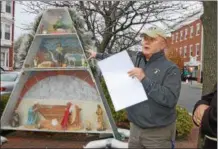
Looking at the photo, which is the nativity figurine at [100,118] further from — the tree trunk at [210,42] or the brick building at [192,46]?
the brick building at [192,46]

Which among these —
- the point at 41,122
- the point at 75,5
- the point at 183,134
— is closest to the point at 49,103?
the point at 41,122

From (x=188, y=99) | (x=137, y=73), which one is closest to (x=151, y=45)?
(x=137, y=73)

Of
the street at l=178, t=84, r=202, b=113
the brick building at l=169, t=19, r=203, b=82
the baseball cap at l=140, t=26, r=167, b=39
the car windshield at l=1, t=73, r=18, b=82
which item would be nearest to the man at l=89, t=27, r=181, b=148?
the baseball cap at l=140, t=26, r=167, b=39

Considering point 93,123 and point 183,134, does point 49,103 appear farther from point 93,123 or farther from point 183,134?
point 183,134

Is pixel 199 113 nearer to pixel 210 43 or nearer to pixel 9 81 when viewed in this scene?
A: pixel 210 43

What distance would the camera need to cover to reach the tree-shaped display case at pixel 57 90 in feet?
19.3

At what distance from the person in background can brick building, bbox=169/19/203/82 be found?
149ft

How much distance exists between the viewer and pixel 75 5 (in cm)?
989

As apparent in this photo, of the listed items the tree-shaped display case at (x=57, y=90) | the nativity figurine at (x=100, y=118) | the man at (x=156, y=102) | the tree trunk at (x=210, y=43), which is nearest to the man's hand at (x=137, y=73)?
the man at (x=156, y=102)

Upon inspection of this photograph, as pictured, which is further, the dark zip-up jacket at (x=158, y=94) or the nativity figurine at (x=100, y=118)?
the nativity figurine at (x=100, y=118)

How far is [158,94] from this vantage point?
254 centimetres

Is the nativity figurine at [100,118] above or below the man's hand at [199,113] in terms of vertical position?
below

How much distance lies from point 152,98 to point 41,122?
12.9ft

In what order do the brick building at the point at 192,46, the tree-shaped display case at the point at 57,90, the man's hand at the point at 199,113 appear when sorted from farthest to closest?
the brick building at the point at 192,46 → the tree-shaped display case at the point at 57,90 → the man's hand at the point at 199,113
